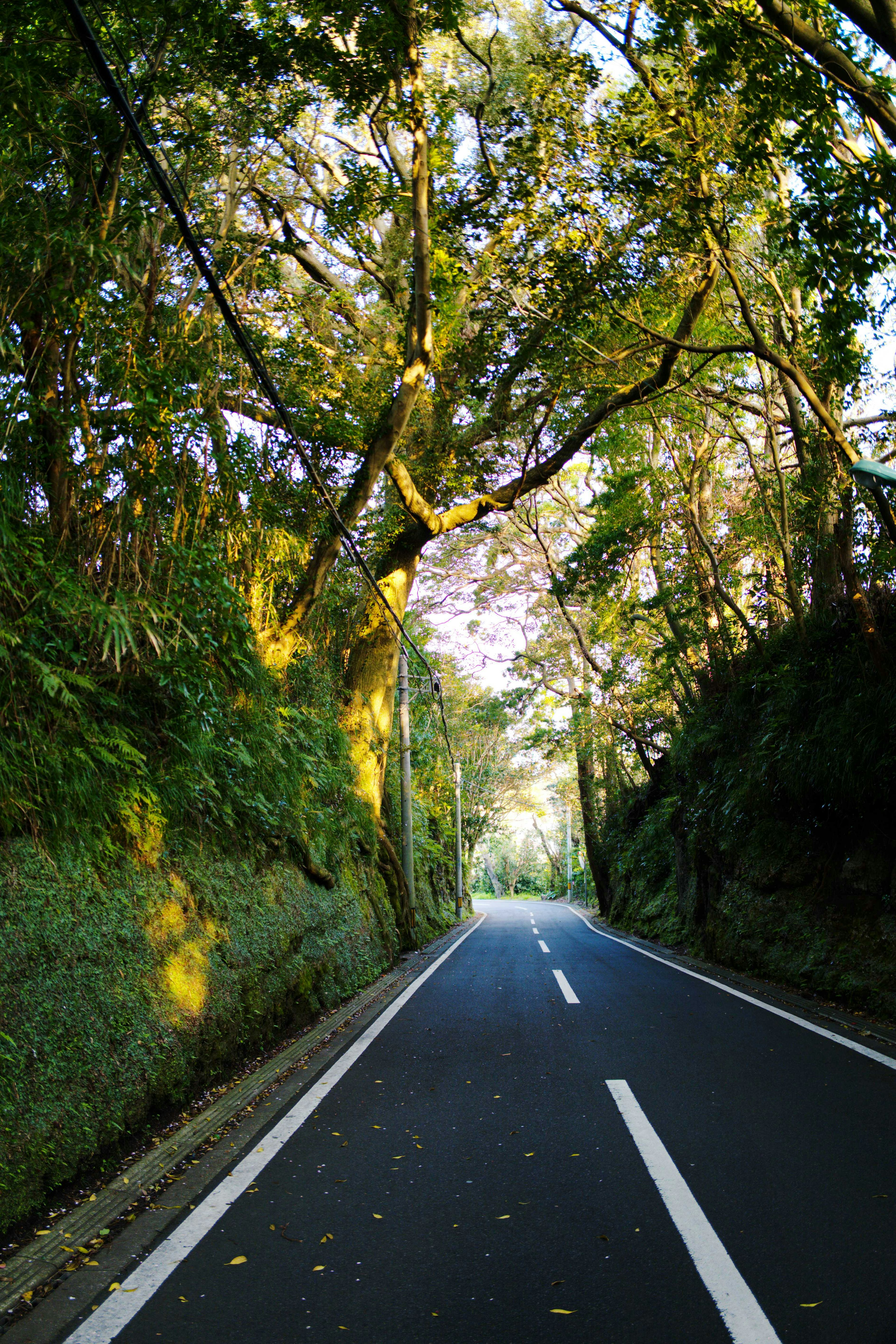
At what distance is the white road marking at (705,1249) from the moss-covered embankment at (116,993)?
2.75m

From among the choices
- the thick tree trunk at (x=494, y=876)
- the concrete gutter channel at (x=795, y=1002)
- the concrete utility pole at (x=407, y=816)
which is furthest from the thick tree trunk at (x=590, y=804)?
the thick tree trunk at (x=494, y=876)

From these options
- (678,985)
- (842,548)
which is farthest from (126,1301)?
(842,548)

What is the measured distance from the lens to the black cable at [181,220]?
4488mm

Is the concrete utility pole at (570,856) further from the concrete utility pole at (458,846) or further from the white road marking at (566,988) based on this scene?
the white road marking at (566,988)

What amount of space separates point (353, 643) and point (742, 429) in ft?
27.7

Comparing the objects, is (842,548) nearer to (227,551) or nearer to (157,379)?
(227,551)

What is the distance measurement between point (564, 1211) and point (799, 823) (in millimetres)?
8617

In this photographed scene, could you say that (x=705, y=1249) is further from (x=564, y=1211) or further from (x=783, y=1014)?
(x=783, y=1014)

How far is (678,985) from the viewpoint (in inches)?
433

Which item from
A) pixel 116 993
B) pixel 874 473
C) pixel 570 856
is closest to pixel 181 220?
pixel 116 993

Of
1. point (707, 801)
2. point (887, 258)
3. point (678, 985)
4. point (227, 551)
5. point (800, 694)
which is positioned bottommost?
point (678, 985)

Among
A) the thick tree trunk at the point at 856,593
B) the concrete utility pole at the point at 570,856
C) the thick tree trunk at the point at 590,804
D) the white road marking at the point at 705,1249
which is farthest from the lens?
the concrete utility pole at the point at 570,856

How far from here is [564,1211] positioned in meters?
3.90

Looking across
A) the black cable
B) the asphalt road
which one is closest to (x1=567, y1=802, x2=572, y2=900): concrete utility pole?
the black cable
